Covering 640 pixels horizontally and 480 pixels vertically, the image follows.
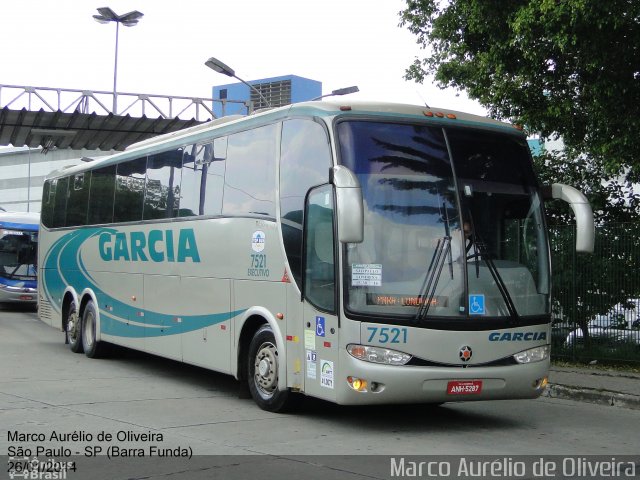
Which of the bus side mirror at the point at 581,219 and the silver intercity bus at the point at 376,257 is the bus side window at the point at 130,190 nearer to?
the silver intercity bus at the point at 376,257

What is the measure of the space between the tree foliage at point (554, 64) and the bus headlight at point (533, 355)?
5307 millimetres

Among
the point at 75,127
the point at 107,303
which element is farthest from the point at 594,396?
the point at 75,127

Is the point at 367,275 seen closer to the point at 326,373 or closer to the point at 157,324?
the point at 326,373

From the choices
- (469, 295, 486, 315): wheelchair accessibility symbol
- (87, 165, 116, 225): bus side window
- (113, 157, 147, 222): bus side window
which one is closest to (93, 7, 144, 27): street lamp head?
(87, 165, 116, 225): bus side window

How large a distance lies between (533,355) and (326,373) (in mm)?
2262

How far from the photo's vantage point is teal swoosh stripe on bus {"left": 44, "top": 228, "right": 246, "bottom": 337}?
12789 millimetres

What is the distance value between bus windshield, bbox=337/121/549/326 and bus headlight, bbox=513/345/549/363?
0.39 meters

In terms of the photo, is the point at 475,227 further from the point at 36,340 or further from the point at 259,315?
the point at 36,340

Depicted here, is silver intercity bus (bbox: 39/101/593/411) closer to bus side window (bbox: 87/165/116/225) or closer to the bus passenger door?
the bus passenger door

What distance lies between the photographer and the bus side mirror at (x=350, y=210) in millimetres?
8523

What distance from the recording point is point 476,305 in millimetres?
9289

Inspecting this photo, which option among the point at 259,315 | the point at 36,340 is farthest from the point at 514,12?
the point at 36,340

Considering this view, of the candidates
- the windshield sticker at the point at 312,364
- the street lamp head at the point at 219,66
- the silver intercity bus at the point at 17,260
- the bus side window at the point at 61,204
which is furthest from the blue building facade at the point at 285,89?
the windshield sticker at the point at 312,364

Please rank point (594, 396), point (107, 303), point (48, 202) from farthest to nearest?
1. point (48, 202)
2. point (107, 303)
3. point (594, 396)
